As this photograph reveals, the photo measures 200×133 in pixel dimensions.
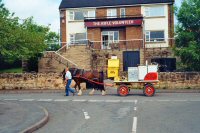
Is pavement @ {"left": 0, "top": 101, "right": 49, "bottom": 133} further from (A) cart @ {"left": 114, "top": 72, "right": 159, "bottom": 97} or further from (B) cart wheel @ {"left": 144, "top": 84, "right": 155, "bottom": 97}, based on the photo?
(B) cart wheel @ {"left": 144, "top": 84, "right": 155, "bottom": 97}

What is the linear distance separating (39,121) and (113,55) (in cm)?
2519

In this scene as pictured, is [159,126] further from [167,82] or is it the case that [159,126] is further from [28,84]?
[28,84]

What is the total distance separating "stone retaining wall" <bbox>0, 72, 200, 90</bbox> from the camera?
3148cm

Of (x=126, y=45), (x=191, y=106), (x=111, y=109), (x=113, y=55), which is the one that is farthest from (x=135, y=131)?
(x=126, y=45)

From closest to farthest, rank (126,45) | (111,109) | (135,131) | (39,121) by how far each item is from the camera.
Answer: (135,131) → (39,121) → (111,109) → (126,45)

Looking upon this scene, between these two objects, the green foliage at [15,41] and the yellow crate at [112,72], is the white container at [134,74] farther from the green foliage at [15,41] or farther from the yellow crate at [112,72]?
the green foliage at [15,41]

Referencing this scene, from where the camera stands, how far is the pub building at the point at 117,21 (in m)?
47.5

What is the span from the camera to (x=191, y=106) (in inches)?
761

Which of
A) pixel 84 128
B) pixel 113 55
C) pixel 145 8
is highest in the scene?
pixel 145 8

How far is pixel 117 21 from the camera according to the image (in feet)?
157

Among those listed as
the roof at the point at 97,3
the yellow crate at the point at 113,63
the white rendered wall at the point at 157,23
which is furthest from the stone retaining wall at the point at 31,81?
the roof at the point at 97,3

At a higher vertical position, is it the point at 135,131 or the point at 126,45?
the point at 126,45

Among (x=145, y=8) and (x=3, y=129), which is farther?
(x=145, y=8)

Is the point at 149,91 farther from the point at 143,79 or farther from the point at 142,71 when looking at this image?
the point at 142,71
